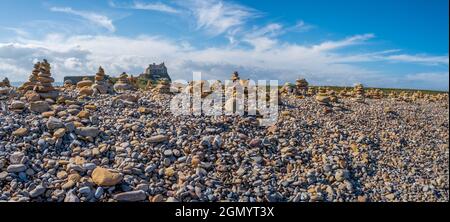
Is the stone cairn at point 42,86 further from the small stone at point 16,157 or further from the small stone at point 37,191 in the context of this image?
the small stone at point 37,191

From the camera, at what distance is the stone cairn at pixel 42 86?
645 inches

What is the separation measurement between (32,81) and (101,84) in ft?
11.2

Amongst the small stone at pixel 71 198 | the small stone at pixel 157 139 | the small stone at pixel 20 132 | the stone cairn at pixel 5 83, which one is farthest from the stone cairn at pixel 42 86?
the small stone at pixel 71 198

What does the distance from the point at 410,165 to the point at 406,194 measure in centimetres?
296

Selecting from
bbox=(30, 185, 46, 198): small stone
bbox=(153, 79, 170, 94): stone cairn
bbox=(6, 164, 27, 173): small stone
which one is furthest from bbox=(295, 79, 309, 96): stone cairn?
bbox=(30, 185, 46, 198): small stone

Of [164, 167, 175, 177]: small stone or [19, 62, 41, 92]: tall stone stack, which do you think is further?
[19, 62, 41, 92]: tall stone stack

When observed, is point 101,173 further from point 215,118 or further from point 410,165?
point 410,165

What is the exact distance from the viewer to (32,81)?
17844mm

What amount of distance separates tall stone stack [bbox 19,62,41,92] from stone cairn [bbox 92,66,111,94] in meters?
2.86

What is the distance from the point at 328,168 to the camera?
13438mm

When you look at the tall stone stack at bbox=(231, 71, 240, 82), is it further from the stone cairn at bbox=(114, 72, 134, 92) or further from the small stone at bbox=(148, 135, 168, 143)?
the small stone at bbox=(148, 135, 168, 143)

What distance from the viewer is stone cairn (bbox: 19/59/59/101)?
16375 millimetres

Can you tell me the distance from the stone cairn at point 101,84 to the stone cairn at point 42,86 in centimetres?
256
